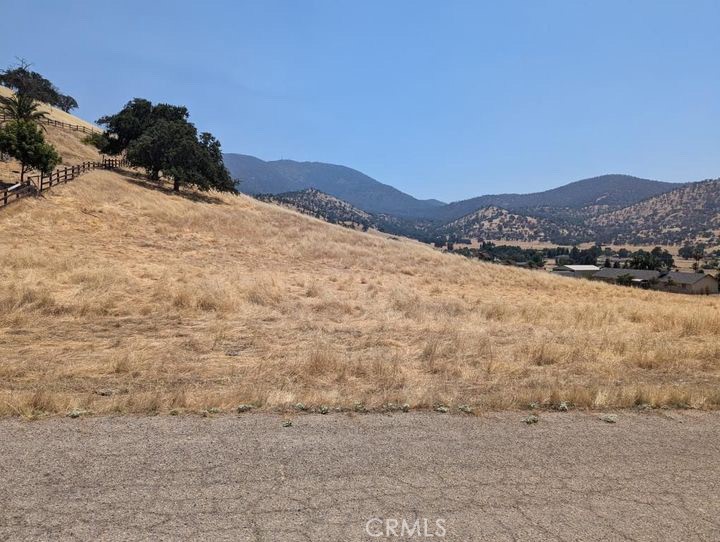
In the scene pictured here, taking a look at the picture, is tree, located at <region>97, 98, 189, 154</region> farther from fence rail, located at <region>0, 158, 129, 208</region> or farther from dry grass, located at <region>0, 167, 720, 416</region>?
dry grass, located at <region>0, 167, 720, 416</region>

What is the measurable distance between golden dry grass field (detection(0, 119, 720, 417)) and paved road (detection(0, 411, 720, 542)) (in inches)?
34.4

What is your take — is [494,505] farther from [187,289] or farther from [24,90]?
[24,90]

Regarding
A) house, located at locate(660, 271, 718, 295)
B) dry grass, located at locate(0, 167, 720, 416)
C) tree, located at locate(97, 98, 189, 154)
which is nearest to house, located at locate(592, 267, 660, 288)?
house, located at locate(660, 271, 718, 295)

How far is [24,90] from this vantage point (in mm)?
75688

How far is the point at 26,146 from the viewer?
32906 mm

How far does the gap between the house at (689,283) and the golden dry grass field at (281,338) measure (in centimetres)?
7207

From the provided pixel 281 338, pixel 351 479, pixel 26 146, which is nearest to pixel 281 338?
pixel 281 338

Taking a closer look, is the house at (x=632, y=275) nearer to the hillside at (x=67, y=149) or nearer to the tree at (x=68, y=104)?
the hillside at (x=67, y=149)

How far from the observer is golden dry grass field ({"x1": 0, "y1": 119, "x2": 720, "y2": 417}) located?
6.96m

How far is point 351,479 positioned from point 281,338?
791 cm

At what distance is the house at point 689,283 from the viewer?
83556 millimetres

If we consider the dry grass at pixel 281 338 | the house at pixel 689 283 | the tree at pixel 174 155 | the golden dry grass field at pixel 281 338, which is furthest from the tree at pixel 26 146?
the house at pixel 689 283

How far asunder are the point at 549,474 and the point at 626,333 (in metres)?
11.6

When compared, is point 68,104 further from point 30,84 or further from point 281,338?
point 281,338
